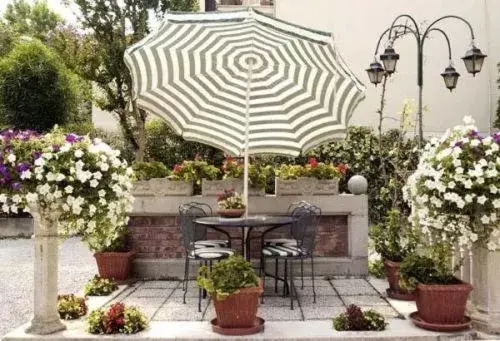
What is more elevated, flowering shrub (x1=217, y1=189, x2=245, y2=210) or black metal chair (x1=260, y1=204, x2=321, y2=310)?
flowering shrub (x1=217, y1=189, x2=245, y2=210)

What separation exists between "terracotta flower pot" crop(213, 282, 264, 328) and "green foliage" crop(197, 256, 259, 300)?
0.20ft

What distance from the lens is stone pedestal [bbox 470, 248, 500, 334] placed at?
16.0 feet

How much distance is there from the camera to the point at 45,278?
4836 mm

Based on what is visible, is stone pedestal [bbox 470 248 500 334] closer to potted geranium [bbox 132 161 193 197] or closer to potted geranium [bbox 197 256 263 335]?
potted geranium [bbox 197 256 263 335]

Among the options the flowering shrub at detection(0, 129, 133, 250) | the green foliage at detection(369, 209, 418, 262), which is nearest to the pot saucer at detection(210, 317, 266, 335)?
the flowering shrub at detection(0, 129, 133, 250)

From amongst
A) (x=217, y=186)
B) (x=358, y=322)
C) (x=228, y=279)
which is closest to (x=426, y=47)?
(x=217, y=186)

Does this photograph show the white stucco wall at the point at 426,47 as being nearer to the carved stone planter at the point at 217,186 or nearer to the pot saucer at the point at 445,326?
the carved stone planter at the point at 217,186

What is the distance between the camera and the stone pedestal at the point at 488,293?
4.86 m

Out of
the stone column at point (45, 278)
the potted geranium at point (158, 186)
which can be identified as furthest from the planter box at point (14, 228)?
the stone column at point (45, 278)

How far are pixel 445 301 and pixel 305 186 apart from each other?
2.86 meters

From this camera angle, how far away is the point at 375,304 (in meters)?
5.91

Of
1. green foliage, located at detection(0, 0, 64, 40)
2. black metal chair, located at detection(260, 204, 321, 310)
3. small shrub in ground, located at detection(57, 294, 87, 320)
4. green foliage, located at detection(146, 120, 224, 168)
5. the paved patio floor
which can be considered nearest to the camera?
small shrub in ground, located at detection(57, 294, 87, 320)

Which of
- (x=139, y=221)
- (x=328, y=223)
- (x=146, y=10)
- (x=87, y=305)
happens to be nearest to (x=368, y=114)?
(x=146, y=10)

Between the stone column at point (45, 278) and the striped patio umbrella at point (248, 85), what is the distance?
5.80 ft
